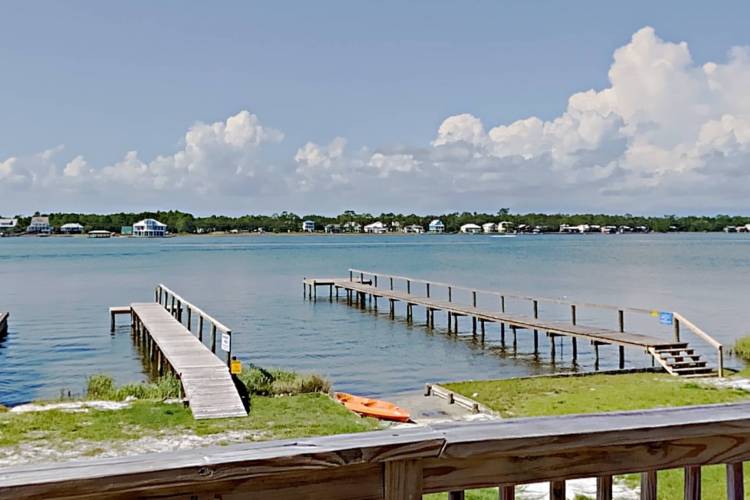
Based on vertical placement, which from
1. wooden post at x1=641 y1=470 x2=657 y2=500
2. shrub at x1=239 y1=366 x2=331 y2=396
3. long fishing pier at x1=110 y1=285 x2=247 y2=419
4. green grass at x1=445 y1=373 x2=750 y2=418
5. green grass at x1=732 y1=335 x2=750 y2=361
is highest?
wooden post at x1=641 y1=470 x2=657 y2=500

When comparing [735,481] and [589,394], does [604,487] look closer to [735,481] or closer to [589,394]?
[735,481]

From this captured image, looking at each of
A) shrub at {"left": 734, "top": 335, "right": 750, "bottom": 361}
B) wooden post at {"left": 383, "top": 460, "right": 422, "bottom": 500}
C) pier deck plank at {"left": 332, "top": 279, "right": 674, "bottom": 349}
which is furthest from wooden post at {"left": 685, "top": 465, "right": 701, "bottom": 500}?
shrub at {"left": 734, "top": 335, "right": 750, "bottom": 361}

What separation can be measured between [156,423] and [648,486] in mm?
11586

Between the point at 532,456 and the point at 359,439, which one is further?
the point at 532,456

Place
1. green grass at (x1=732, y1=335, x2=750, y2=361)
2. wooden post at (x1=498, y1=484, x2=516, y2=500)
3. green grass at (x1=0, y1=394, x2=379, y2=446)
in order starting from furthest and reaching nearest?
green grass at (x1=732, y1=335, x2=750, y2=361)
green grass at (x1=0, y1=394, x2=379, y2=446)
wooden post at (x1=498, y1=484, x2=516, y2=500)

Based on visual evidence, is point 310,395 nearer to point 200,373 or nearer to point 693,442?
point 200,373

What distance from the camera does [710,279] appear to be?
57406 millimetres

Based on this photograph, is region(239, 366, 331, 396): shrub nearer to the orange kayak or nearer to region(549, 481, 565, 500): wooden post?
the orange kayak

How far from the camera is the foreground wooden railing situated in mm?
1572

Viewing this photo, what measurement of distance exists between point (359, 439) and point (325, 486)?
142 millimetres

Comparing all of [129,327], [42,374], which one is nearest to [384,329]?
[129,327]

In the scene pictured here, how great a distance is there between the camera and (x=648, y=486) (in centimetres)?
223

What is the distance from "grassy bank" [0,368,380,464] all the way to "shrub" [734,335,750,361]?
49.1 ft

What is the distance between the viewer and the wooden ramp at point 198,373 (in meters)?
13.4
